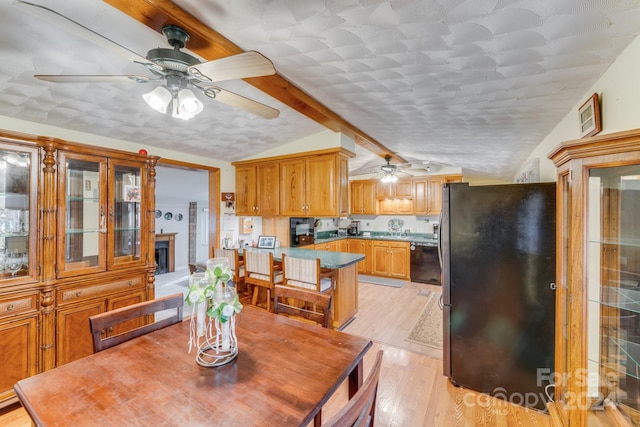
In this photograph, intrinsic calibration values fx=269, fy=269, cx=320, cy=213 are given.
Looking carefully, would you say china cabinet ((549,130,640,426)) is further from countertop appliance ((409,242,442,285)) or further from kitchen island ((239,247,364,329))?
countertop appliance ((409,242,442,285))

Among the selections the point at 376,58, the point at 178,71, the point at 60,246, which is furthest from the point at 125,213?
the point at 376,58

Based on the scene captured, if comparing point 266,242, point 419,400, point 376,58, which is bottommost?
point 419,400

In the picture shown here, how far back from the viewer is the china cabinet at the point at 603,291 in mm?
1270

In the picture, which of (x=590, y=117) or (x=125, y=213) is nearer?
(x=590, y=117)

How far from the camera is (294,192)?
147 inches

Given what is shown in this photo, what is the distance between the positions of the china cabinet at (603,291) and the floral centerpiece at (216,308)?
1684mm

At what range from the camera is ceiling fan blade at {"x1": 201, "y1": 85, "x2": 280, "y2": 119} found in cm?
156

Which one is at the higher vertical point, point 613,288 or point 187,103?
point 187,103

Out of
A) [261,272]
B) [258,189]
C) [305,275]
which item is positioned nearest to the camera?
[305,275]

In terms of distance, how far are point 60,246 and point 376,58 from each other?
2.69 metres

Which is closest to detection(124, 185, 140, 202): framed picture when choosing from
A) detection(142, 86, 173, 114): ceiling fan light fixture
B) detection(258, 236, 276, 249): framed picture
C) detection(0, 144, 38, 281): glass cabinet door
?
detection(0, 144, 38, 281): glass cabinet door

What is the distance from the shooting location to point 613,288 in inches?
52.5

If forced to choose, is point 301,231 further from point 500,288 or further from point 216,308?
point 216,308

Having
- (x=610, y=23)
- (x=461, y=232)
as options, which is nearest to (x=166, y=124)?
(x=461, y=232)
